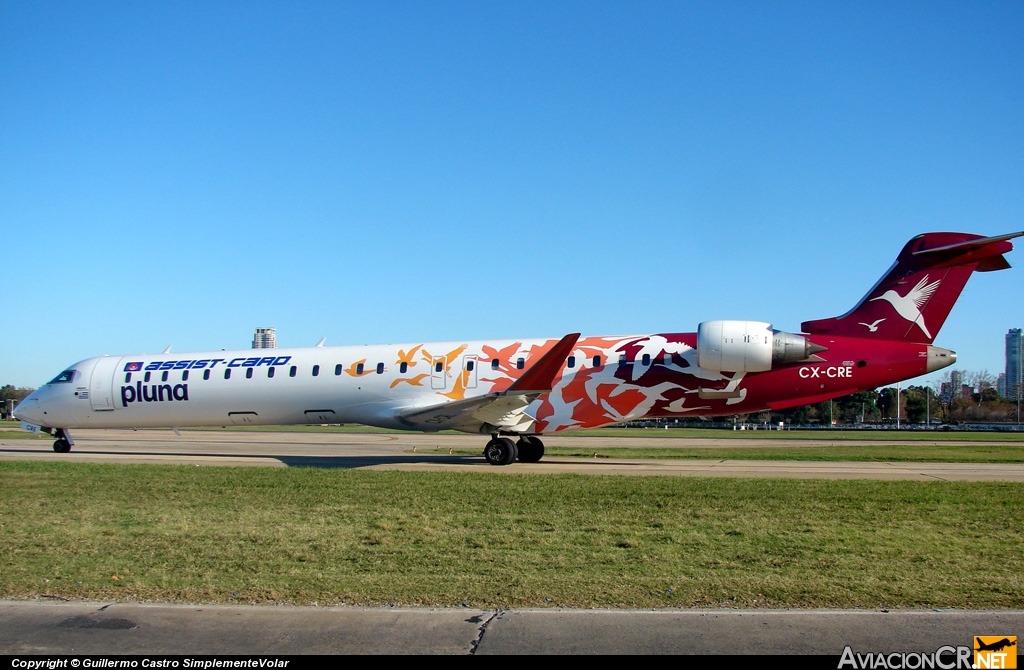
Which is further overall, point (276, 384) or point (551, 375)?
point (276, 384)

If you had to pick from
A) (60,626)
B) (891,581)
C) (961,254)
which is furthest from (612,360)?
(60,626)

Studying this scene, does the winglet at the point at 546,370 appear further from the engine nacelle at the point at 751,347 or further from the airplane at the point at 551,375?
the engine nacelle at the point at 751,347

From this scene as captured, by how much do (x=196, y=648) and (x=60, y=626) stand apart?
4.24 feet

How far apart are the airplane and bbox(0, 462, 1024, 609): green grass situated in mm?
5213

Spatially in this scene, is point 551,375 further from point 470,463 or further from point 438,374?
point 438,374

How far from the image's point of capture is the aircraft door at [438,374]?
22734 millimetres

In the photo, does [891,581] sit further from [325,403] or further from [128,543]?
[325,403]

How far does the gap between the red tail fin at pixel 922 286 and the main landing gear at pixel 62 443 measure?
22959 millimetres

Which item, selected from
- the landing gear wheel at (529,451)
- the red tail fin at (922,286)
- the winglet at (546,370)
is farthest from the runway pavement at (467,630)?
the landing gear wheel at (529,451)

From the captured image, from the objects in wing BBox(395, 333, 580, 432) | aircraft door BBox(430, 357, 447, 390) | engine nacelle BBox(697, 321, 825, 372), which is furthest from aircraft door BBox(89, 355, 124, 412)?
engine nacelle BBox(697, 321, 825, 372)

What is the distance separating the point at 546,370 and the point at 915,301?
30.6 feet

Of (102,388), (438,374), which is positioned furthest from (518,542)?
(102,388)

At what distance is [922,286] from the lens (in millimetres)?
20391

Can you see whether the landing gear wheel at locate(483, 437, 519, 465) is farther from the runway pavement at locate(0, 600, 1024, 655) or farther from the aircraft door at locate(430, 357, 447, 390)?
the runway pavement at locate(0, 600, 1024, 655)
